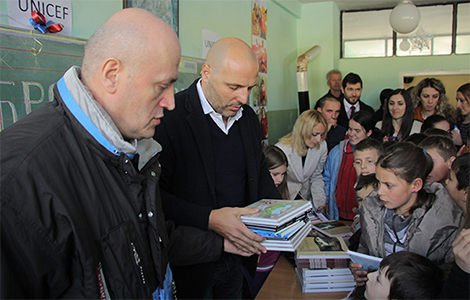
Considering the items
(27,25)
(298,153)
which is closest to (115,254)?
(27,25)

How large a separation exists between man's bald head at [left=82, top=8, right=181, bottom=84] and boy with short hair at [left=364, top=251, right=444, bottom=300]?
4.06 feet

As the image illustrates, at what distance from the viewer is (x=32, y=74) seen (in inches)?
60.1

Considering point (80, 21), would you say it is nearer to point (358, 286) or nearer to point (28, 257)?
point (28, 257)

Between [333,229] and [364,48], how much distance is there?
5.32 m


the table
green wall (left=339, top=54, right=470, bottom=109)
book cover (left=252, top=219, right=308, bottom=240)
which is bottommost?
the table

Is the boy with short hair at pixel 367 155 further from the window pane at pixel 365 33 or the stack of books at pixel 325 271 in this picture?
the window pane at pixel 365 33

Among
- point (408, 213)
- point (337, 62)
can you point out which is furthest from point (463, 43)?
point (408, 213)

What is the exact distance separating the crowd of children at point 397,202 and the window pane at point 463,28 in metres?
4.04

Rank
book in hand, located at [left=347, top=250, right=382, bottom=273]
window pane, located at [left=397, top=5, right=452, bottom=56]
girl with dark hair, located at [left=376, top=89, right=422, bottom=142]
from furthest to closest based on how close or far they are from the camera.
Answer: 1. window pane, located at [left=397, top=5, right=452, bottom=56]
2. girl with dark hair, located at [left=376, top=89, right=422, bottom=142]
3. book in hand, located at [left=347, top=250, right=382, bottom=273]

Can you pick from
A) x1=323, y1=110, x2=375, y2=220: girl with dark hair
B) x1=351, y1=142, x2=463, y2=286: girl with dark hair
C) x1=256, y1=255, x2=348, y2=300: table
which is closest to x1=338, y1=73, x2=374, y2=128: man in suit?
x1=323, y1=110, x2=375, y2=220: girl with dark hair

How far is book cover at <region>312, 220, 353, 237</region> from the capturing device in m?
2.19

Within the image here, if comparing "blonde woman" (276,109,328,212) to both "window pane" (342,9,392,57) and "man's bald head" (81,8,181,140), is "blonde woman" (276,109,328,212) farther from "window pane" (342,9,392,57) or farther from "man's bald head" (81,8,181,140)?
"window pane" (342,9,392,57)

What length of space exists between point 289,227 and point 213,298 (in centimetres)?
67

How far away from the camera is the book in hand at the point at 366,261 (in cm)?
152
